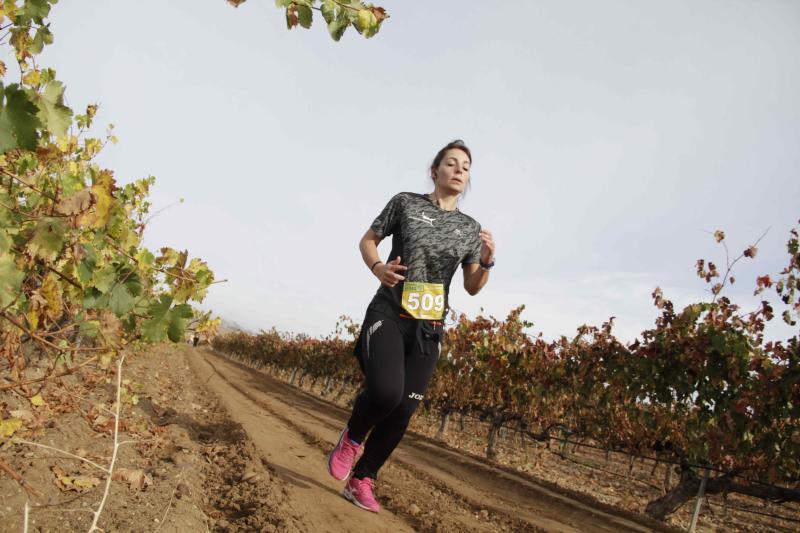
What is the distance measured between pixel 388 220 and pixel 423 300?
0.60 metres

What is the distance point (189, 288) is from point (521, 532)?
295 cm

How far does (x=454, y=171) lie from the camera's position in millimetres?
3180

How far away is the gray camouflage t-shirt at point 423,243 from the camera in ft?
9.71

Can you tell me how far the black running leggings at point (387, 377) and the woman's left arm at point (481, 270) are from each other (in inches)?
17.7

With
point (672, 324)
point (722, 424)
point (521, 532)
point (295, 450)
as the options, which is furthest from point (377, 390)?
point (672, 324)

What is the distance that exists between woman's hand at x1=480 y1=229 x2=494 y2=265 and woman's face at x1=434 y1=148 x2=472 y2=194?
15.7 inches

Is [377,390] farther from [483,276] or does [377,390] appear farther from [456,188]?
[456,188]

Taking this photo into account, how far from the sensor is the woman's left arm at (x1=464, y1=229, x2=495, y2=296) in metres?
2.99

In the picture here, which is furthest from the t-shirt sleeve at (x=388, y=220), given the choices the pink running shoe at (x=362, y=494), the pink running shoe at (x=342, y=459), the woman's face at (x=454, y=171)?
the pink running shoe at (x=362, y=494)

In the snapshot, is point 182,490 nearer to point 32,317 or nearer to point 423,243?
point 32,317

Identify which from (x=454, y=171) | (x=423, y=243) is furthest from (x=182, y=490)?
(x=454, y=171)

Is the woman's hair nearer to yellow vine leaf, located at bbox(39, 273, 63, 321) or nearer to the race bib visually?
the race bib

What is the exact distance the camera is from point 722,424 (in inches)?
238

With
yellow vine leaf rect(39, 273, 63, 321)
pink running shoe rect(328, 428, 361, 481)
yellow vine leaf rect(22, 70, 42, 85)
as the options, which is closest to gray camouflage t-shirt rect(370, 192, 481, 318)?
pink running shoe rect(328, 428, 361, 481)
